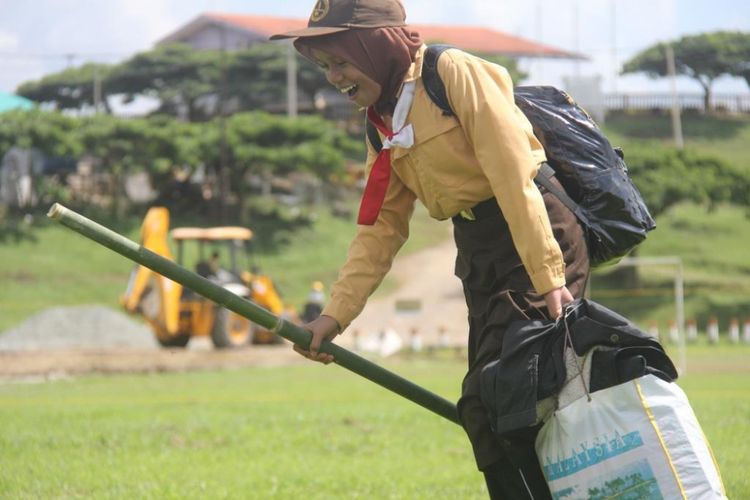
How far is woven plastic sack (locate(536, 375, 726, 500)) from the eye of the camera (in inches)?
143

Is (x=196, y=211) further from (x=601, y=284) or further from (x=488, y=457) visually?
(x=488, y=457)

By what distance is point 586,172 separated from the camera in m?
4.11

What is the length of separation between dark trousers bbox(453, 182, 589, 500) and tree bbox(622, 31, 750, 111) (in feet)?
78.6

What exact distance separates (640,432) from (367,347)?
20.5 meters

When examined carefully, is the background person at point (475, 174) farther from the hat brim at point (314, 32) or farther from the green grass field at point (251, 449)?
the green grass field at point (251, 449)

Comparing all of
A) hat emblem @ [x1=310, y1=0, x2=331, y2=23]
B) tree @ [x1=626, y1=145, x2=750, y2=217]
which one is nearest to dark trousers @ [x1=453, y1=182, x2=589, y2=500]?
hat emblem @ [x1=310, y1=0, x2=331, y2=23]

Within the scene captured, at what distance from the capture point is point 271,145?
4112cm

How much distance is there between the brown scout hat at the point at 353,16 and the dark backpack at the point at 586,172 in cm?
17

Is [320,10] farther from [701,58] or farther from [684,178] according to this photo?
[701,58]

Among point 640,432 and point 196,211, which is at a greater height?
point 640,432

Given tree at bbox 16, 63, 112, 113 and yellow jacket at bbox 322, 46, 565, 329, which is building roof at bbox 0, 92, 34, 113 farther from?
yellow jacket at bbox 322, 46, 565, 329

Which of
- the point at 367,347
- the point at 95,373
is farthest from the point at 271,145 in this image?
the point at 95,373

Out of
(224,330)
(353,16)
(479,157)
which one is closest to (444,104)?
(479,157)

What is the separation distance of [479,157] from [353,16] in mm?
610
